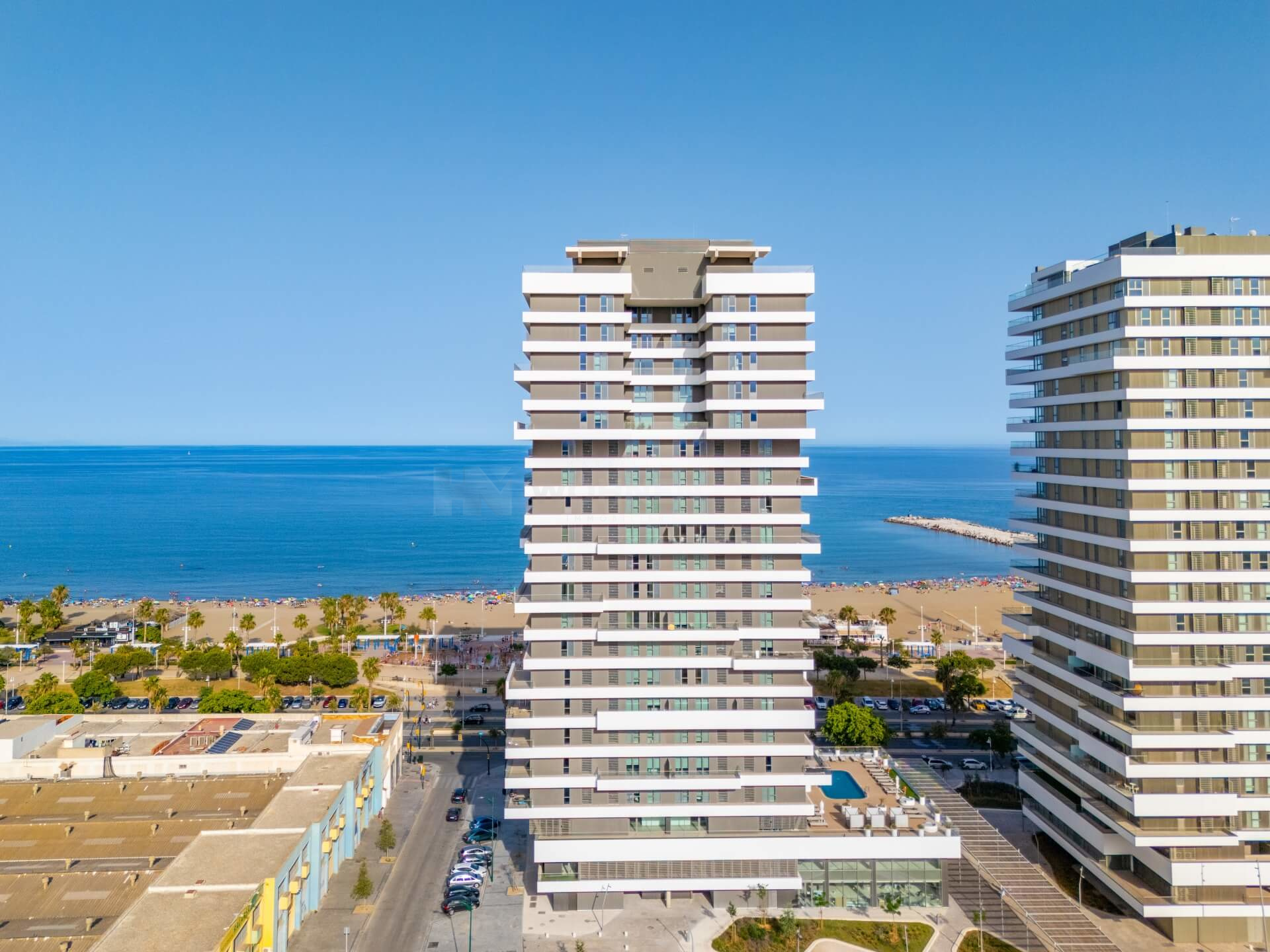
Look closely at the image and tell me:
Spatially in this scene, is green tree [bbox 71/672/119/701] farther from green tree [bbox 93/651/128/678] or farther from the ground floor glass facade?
the ground floor glass facade

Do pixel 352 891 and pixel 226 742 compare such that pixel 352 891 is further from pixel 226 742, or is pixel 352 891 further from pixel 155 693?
pixel 155 693

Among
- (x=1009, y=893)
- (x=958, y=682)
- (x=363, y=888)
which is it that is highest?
(x=958, y=682)

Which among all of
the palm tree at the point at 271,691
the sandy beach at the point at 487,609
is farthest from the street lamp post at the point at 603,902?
the sandy beach at the point at 487,609

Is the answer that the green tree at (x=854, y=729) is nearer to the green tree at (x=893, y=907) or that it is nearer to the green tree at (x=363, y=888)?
the green tree at (x=893, y=907)

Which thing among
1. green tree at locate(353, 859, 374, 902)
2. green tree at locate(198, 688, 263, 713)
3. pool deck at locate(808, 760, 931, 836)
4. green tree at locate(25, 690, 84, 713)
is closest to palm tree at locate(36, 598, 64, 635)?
green tree at locate(25, 690, 84, 713)

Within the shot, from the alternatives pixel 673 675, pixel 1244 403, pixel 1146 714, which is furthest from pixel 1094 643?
pixel 673 675

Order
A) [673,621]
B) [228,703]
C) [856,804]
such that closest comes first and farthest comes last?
1. [673,621]
2. [856,804]
3. [228,703]

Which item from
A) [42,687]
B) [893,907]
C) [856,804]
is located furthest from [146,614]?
[893,907]
